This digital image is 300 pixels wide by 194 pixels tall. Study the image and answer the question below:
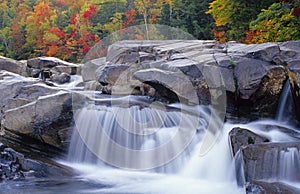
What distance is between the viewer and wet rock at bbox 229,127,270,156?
684 centimetres

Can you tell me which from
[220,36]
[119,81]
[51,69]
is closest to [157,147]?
[119,81]

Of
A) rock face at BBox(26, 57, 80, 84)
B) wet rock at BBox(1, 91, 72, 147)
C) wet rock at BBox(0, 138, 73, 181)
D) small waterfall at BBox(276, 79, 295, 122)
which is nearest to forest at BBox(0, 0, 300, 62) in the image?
rock face at BBox(26, 57, 80, 84)

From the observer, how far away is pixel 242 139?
6887 millimetres

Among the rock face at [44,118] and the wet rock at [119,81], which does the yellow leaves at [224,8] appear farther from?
the rock face at [44,118]

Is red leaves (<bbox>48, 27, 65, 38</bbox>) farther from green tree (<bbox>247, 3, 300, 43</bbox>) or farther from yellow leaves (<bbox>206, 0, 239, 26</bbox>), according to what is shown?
green tree (<bbox>247, 3, 300, 43</bbox>)

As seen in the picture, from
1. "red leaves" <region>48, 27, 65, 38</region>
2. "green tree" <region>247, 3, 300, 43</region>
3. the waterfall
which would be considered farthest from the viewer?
"red leaves" <region>48, 27, 65, 38</region>

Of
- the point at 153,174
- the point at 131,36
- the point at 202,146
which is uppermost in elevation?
the point at 131,36

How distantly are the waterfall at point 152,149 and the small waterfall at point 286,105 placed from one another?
146 centimetres

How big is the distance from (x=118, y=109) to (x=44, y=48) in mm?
20680

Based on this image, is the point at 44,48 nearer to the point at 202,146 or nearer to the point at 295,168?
the point at 202,146

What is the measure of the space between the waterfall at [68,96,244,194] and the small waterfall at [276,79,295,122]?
1.46 metres

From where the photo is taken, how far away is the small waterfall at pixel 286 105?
27.9 ft

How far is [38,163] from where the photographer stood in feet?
23.8

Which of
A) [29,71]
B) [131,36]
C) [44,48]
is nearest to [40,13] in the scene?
[44,48]
